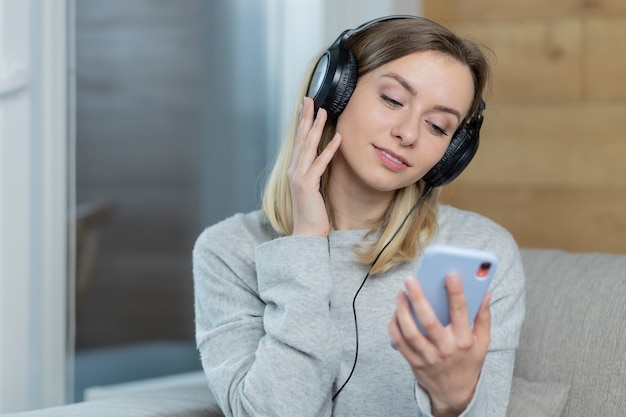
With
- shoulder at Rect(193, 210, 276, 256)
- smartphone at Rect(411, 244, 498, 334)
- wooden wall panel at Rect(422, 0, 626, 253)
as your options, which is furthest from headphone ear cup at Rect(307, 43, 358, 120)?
wooden wall panel at Rect(422, 0, 626, 253)

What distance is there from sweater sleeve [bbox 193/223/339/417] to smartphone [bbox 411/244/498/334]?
12.9 inches

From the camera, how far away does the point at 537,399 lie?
4.99ft

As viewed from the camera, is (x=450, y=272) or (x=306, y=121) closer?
(x=450, y=272)

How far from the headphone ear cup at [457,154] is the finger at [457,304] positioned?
0.46 metres

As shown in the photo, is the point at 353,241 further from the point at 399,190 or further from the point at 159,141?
the point at 159,141

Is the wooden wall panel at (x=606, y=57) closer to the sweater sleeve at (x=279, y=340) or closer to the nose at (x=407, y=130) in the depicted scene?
the nose at (x=407, y=130)

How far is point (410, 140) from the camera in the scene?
1394 mm

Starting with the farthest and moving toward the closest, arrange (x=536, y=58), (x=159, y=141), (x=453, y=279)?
(x=536, y=58), (x=159, y=141), (x=453, y=279)

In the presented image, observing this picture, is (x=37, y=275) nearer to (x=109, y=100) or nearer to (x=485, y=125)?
(x=109, y=100)

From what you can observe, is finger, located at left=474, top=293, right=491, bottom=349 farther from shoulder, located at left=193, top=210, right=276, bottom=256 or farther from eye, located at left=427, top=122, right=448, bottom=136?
shoulder, located at left=193, top=210, right=276, bottom=256

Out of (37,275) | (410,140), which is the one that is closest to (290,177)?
(410,140)

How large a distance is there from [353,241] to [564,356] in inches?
16.2

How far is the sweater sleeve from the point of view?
1.36 m

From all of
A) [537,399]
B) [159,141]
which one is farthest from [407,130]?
[159,141]
